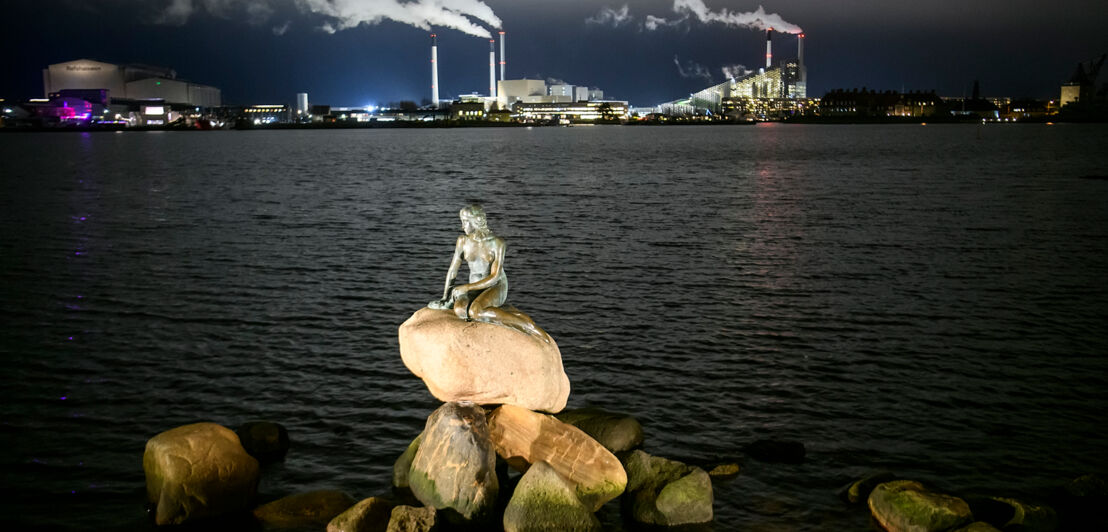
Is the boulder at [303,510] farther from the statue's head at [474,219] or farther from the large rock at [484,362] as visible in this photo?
the statue's head at [474,219]

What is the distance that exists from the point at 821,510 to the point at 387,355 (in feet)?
32.8

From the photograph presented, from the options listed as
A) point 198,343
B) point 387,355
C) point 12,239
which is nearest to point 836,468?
point 387,355

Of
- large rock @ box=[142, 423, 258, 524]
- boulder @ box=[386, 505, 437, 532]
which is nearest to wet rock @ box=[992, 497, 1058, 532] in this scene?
boulder @ box=[386, 505, 437, 532]

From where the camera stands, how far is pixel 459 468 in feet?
37.2

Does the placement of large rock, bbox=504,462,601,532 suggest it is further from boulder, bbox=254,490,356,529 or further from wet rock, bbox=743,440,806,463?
wet rock, bbox=743,440,806,463

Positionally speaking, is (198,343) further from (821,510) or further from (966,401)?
(966,401)

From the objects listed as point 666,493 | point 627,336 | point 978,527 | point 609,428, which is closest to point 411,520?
point 666,493

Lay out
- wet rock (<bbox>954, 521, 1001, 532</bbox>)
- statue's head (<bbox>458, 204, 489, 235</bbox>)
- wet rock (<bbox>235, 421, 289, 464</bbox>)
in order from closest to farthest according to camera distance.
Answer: wet rock (<bbox>954, 521, 1001, 532</bbox>)
statue's head (<bbox>458, 204, 489, 235</bbox>)
wet rock (<bbox>235, 421, 289, 464</bbox>)

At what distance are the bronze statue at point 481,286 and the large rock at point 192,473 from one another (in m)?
3.15

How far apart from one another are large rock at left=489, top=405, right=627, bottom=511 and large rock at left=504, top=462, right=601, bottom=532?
0.51m

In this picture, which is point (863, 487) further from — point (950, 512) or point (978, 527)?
point (978, 527)

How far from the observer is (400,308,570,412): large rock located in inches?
462

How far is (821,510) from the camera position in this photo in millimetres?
11953

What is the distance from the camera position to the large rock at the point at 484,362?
1173cm
